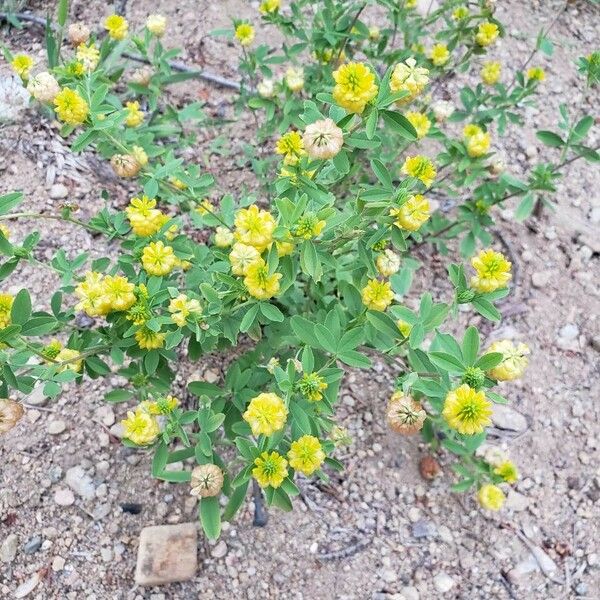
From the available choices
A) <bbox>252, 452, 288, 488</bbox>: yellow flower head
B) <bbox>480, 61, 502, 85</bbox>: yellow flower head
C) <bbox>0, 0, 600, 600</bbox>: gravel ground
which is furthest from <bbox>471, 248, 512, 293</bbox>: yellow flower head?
<bbox>480, 61, 502, 85</bbox>: yellow flower head

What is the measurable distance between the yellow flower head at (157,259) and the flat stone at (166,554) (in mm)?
1088

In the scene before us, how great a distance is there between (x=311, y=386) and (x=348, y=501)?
1113mm

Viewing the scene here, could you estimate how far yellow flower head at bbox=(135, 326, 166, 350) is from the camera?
2268 mm

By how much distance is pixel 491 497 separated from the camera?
9.16ft

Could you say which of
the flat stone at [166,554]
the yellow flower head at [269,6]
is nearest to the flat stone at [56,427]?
the flat stone at [166,554]

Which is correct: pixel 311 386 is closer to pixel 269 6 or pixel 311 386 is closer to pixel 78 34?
pixel 78 34

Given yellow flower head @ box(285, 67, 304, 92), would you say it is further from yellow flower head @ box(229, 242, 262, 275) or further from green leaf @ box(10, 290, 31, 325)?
green leaf @ box(10, 290, 31, 325)

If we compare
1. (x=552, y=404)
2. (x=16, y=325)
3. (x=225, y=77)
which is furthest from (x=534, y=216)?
(x=16, y=325)

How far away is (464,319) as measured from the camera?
357 centimetres

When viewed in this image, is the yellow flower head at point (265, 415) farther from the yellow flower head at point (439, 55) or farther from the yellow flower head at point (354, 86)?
the yellow flower head at point (439, 55)

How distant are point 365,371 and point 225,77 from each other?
2.18 meters

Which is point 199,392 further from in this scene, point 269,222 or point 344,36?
point 344,36

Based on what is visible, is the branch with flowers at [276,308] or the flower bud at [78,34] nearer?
the branch with flowers at [276,308]

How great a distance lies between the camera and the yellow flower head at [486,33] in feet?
10.3
